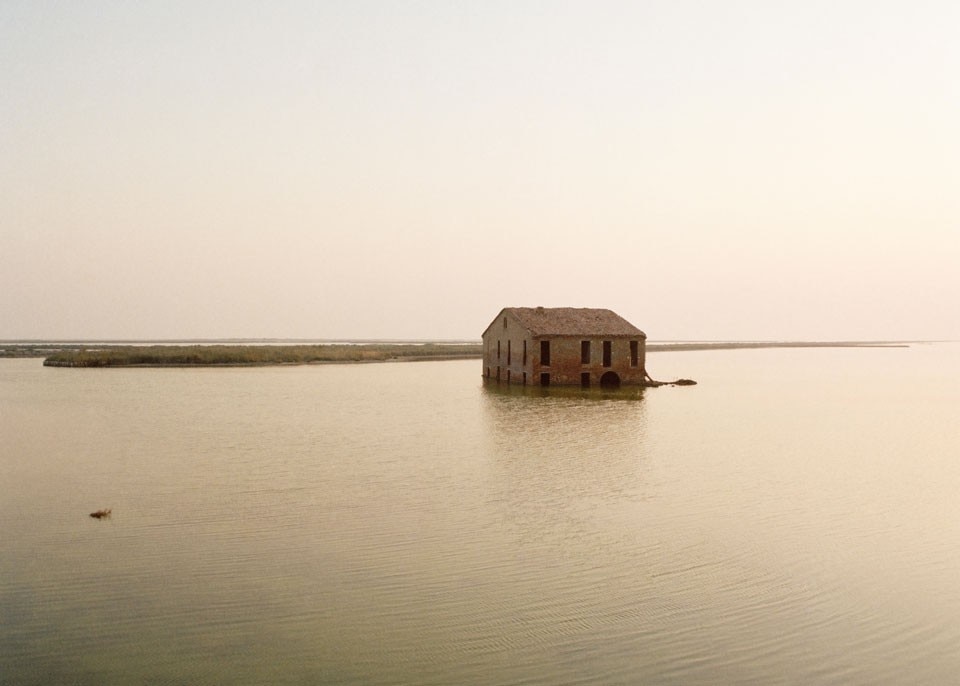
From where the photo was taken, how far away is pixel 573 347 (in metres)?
46.6

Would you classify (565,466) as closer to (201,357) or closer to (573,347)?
(573,347)

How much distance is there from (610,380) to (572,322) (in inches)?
167

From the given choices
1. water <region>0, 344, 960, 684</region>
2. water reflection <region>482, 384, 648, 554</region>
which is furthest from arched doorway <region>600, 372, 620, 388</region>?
water <region>0, 344, 960, 684</region>

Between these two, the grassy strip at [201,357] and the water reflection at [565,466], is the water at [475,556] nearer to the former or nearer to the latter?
the water reflection at [565,466]

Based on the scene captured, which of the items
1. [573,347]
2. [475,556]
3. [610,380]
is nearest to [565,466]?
[475,556]

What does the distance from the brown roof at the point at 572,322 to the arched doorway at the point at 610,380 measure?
8.12ft

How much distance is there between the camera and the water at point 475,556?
8367 millimetres

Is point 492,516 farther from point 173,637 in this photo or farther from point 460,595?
point 173,637

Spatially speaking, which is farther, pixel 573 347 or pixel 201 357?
pixel 201 357

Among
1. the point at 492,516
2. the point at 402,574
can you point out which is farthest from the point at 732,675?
the point at 492,516

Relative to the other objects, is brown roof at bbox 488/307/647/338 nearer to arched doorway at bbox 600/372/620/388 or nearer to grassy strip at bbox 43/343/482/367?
arched doorway at bbox 600/372/620/388

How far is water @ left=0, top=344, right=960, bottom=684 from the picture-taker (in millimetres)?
8367


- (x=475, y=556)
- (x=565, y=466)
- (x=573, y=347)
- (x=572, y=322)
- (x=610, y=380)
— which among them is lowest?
(x=610, y=380)

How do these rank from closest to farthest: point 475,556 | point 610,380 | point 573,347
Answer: point 475,556 < point 573,347 < point 610,380
